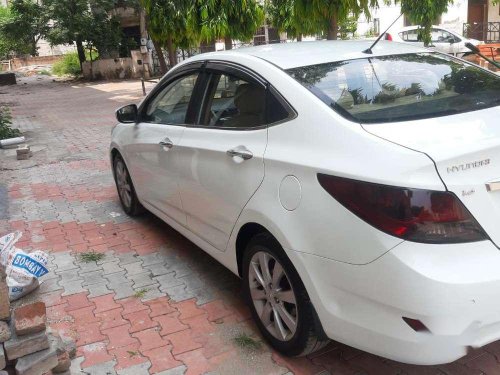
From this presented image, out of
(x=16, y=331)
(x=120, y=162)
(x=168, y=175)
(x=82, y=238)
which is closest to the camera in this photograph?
(x=16, y=331)

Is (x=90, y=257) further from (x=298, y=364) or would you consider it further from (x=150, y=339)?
(x=298, y=364)

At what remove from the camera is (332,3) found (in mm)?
6582

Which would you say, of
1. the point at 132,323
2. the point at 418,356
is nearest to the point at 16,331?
the point at 132,323

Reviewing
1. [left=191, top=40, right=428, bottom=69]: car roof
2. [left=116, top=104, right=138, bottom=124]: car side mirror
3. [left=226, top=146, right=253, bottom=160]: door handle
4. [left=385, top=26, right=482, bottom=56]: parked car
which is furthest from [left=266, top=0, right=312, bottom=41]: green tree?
[left=385, top=26, right=482, bottom=56]: parked car

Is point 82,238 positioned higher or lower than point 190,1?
lower

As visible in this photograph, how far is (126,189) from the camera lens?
532cm

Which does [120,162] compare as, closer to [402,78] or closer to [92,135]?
[402,78]

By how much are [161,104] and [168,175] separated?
2.46ft

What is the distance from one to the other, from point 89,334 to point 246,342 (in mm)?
990

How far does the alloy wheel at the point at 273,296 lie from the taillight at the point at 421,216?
74cm

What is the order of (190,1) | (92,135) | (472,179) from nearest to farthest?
1. (472,179)
2. (190,1)
3. (92,135)

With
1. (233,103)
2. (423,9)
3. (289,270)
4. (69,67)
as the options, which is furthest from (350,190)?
(69,67)

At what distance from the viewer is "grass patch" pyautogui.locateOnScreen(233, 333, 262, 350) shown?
3.08 meters

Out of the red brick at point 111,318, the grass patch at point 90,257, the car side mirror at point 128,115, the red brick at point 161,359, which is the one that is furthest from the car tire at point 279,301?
the car side mirror at point 128,115
